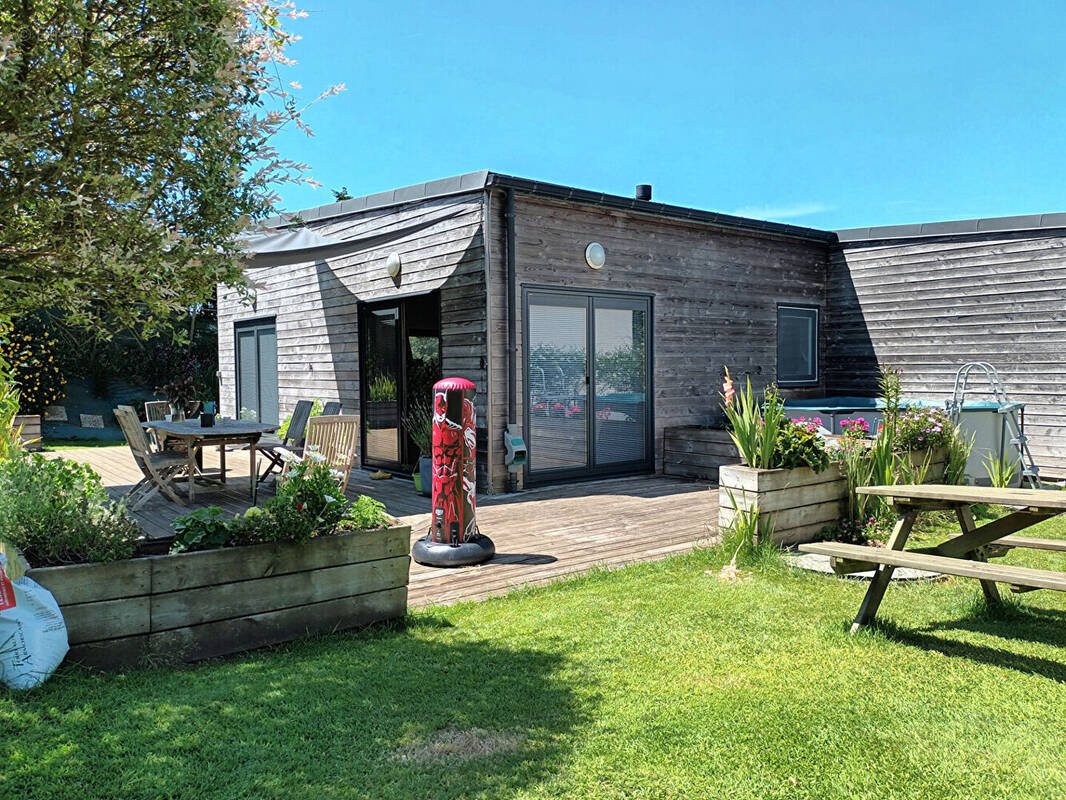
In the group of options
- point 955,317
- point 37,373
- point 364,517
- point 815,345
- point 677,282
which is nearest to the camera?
point 364,517

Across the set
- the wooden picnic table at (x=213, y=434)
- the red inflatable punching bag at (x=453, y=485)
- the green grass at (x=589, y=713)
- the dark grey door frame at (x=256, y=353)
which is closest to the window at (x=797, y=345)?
the red inflatable punching bag at (x=453, y=485)

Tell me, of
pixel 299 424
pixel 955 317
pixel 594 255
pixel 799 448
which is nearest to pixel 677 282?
pixel 594 255

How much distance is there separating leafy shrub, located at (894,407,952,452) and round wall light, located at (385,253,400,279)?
535 cm

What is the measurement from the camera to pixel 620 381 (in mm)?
8656

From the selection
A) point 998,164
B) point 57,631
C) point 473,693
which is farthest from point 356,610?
point 998,164

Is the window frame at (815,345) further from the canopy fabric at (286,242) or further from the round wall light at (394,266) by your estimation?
the canopy fabric at (286,242)

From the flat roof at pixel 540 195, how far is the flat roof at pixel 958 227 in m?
0.42

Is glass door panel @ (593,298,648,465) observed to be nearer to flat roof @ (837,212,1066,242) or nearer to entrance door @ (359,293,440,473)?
entrance door @ (359,293,440,473)

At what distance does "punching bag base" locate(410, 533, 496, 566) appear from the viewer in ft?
15.8

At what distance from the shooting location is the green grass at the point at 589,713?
7.04 ft

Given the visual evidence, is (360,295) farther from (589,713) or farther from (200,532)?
(589,713)

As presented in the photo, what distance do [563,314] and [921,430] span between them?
3.62 metres

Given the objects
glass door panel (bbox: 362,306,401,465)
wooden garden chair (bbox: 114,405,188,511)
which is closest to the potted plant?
glass door panel (bbox: 362,306,401,465)

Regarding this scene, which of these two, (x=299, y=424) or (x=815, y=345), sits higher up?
(x=815, y=345)
